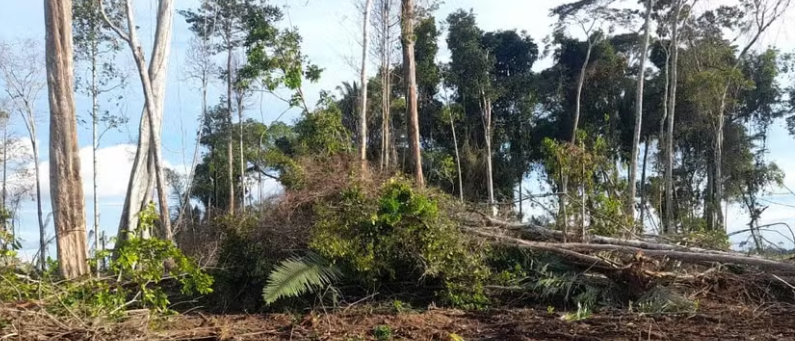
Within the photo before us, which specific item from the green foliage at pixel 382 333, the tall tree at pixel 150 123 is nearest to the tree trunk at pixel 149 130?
the tall tree at pixel 150 123

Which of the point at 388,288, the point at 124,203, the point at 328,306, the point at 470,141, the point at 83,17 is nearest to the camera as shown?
the point at 328,306

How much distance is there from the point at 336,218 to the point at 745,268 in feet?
16.9

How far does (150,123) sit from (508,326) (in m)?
8.94

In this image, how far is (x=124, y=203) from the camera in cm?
1262

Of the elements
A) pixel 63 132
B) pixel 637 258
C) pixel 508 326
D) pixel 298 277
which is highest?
pixel 63 132

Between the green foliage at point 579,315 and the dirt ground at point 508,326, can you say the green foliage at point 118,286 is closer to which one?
the dirt ground at point 508,326

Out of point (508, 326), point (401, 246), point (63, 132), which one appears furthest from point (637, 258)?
point (63, 132)

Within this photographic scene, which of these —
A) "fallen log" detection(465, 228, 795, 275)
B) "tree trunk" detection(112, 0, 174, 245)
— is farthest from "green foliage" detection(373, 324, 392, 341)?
"tree trunk" detection(112, 0, 174, 245)

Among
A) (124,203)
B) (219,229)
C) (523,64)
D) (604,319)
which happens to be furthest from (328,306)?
(523,64)

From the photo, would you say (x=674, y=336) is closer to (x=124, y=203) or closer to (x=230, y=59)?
(x=124, y=203)

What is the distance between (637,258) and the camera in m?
7.97

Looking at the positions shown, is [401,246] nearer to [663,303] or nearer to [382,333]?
[382,333]

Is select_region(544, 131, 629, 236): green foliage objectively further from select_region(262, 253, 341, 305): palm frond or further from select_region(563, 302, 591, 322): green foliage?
select_region(262, 253, 341, 305): palm frond

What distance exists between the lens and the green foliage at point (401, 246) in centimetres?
799
